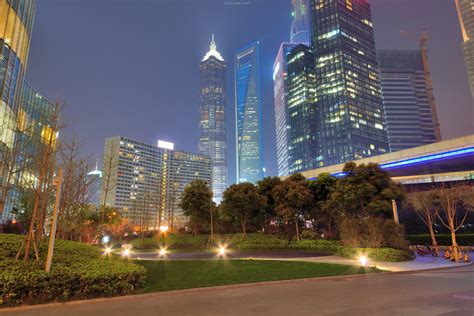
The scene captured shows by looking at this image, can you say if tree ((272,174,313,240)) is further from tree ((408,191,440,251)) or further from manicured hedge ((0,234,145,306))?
manicured hedge ((0,234,145,306))

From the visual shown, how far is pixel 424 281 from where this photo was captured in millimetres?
12039

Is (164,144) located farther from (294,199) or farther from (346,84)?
(294,199)

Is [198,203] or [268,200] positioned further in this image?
[198,203]

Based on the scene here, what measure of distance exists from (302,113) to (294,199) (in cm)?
12636

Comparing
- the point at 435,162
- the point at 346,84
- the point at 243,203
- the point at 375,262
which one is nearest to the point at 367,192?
the point at 375,262

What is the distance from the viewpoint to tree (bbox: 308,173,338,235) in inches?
1182

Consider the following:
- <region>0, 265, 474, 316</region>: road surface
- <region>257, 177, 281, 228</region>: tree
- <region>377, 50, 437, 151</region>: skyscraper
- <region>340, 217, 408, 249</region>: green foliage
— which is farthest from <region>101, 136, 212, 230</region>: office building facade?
<region>377, 50, 437, 151</region>: skyscraper

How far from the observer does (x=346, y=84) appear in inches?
5364

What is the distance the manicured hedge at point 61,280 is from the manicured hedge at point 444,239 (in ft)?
109

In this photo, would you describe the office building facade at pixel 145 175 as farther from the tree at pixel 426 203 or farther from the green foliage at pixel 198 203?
the tree at pixel 426 203

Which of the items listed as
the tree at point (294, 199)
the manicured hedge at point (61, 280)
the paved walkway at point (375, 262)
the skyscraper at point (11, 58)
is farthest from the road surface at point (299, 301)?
the skyscraper at point (11, 58)

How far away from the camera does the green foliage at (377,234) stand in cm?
2068

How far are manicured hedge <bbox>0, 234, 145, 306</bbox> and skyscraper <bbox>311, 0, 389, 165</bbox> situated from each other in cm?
12677

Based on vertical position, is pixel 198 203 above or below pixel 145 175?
below
